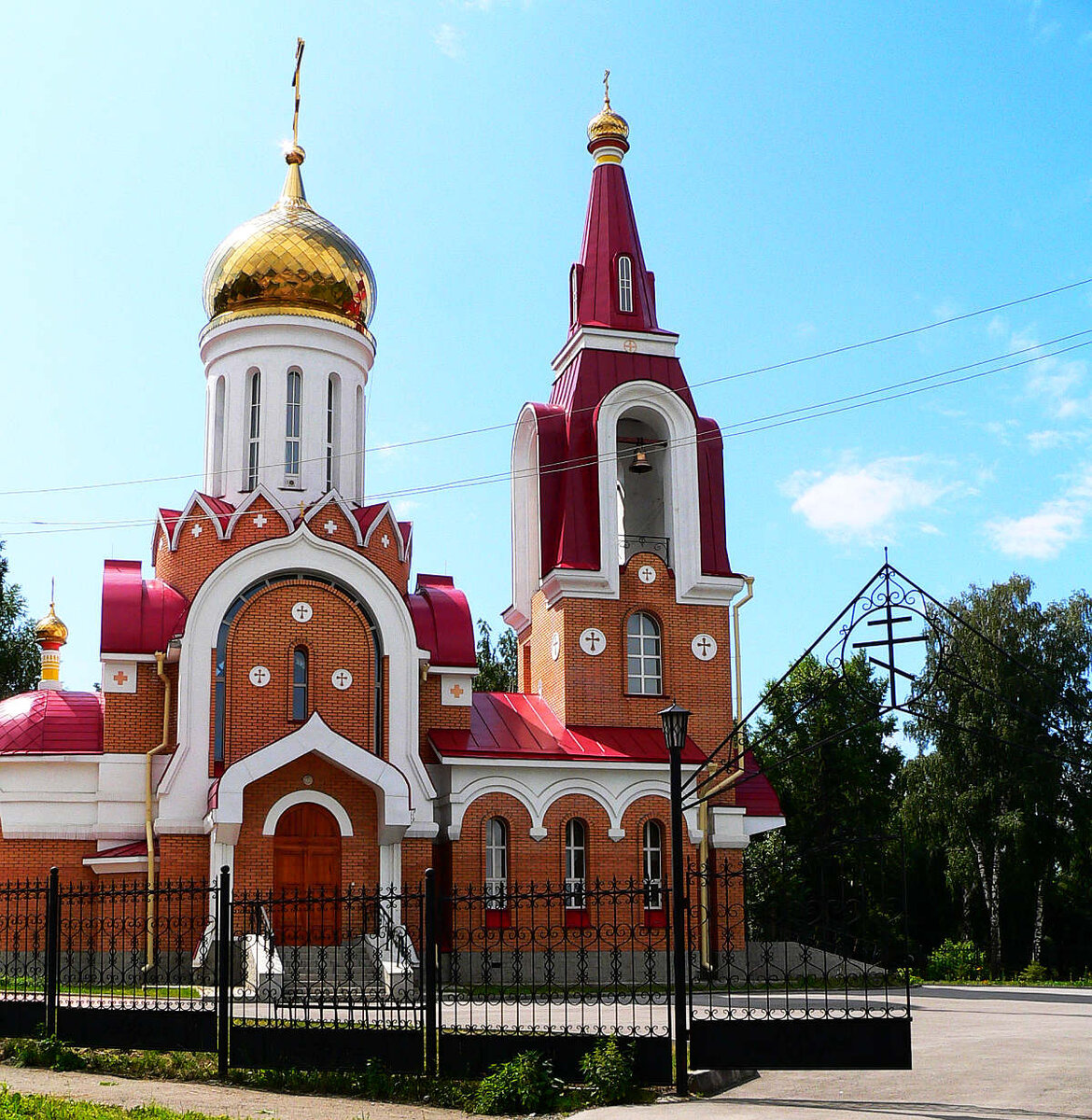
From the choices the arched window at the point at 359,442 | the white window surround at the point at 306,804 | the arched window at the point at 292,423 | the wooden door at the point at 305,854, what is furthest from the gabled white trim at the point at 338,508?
the wooden door at the point at 305,854

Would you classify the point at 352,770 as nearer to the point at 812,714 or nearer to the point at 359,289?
the point at 359,289

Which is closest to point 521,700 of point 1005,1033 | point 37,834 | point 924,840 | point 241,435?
point 241,435

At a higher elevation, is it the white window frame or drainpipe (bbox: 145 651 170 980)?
the white window frame

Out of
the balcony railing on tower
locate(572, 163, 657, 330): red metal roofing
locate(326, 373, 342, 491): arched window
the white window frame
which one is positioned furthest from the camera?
locate(572, 163, 657, 330): red metal roofing

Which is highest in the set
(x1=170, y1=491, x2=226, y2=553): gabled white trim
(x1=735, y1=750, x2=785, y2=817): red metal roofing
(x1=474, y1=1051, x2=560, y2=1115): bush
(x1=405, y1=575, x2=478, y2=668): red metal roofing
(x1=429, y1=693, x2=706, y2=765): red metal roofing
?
(x1=170, y1=491, x2=226, y2=553): gabled white trim

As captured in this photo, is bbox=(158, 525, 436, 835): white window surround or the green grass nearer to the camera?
the green grass

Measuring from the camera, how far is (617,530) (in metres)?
23.0

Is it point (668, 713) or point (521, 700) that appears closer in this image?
point (668, 713)

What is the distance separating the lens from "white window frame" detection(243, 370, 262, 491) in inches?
882

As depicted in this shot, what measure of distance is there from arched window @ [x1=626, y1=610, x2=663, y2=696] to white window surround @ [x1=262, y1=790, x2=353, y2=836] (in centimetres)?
540

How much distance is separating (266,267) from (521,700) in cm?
829

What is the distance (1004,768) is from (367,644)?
16.1 m

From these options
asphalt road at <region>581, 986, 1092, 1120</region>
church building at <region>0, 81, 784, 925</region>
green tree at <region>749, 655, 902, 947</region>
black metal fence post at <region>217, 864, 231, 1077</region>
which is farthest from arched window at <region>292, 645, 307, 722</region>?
green tree at <region>749, 655, 902, 947</region>

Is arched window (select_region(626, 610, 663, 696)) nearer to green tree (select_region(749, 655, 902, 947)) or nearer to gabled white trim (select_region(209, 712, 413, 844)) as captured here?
gabled white trim (select_region(209, 712, 413, 844))
